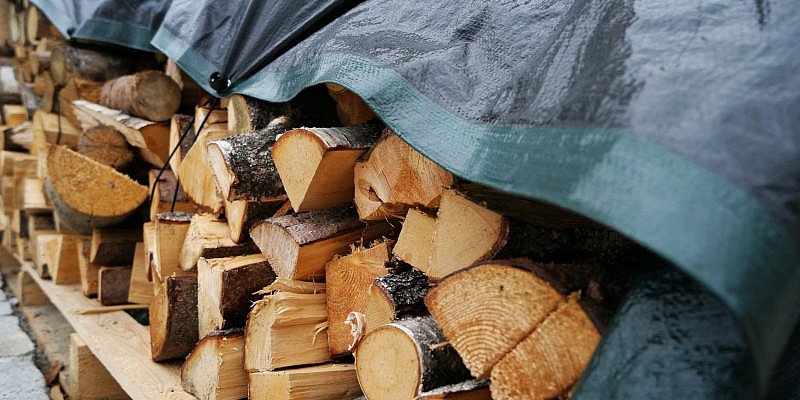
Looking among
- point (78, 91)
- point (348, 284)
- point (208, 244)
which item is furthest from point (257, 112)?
point (78, 91)

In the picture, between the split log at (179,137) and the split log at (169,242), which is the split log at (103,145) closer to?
the split log at (179,137)

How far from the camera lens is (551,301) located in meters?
1.04

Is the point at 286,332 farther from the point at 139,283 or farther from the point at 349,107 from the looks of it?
the point at 139,283

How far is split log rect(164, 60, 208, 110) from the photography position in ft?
8.82

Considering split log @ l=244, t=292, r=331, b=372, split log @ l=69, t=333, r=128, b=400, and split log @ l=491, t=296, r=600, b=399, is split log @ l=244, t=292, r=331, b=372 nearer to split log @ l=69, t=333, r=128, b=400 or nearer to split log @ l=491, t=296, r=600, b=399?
split log @ l=491, t=296, r=600, b=399

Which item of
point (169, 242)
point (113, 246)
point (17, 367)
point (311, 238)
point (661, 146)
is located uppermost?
point (661, 146)

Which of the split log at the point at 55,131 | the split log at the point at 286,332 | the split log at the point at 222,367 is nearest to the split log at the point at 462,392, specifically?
the split log at the point at 286,332

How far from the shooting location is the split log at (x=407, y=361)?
4.04 ft

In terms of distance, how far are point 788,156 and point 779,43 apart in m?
0.24

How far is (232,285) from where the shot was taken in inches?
70.7

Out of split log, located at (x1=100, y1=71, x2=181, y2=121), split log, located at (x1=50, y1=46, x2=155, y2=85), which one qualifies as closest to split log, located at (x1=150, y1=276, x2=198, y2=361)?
split log, located at (x1=100, y1=71, x2=181, y2=121)

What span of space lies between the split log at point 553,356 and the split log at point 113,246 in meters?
2.33

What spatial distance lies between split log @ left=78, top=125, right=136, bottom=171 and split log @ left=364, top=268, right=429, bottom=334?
1859mm

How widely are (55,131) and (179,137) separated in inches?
59.4
